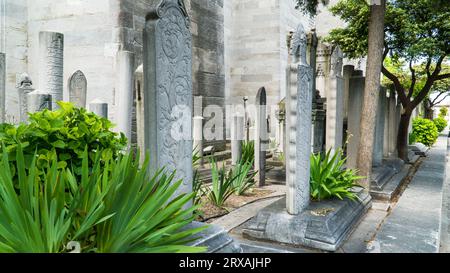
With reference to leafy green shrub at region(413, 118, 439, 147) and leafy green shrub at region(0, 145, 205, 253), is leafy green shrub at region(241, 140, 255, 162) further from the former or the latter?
leafy green shrub at region(413, 118, 439, 147)

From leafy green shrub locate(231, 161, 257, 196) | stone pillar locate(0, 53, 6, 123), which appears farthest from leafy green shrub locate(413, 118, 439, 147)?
stone pillar locate(0, 53, 6, 123)

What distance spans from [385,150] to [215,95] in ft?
16.2

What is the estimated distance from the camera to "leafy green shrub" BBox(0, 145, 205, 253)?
1.90 m

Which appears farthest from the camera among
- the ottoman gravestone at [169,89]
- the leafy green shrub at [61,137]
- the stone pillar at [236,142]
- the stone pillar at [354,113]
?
the stone pillar at [236,142]

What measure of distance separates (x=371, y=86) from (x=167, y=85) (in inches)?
147

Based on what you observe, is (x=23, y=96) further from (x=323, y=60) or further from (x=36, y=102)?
(x=323, y=60)

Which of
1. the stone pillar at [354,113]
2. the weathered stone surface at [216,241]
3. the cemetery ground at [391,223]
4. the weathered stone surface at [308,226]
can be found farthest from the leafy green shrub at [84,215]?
the stone pillar at [354,113]

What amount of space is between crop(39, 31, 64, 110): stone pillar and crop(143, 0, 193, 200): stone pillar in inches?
114

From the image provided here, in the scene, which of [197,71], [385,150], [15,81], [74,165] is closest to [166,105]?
[74,165]

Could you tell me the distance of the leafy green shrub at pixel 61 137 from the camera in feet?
8.07

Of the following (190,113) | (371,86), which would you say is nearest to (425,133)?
(371,86)

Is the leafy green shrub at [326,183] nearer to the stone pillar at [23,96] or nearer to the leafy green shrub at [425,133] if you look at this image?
the stone pillar at [23,96]

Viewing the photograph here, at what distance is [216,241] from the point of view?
113 inches
